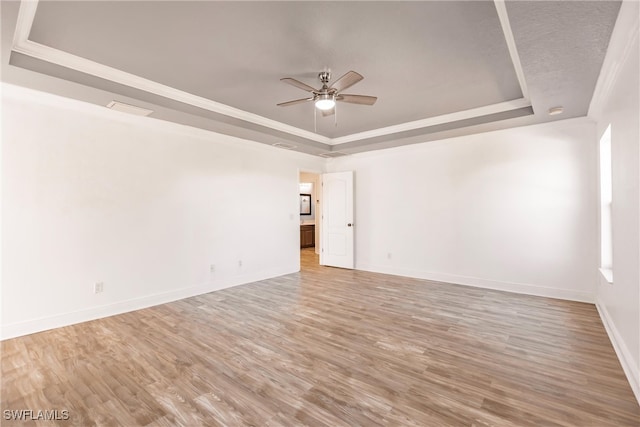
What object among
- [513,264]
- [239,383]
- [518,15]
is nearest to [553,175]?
[513,264]

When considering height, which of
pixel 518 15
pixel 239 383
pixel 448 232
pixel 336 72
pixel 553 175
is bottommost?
pixel 239 383

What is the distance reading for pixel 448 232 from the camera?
5219mm

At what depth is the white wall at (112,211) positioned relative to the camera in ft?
10.1

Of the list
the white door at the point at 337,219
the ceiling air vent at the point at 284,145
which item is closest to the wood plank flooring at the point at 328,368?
the white door at the point at 337,219

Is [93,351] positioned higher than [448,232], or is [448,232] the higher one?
[448,232]

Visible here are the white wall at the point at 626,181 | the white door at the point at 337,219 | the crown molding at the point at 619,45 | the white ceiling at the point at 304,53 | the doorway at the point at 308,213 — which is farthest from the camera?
the doorway at the point at 308,213

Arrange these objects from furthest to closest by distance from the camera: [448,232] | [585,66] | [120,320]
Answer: [448,232], [120,320], [585,66]

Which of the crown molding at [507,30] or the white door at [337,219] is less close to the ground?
the crown molding at [507,30]

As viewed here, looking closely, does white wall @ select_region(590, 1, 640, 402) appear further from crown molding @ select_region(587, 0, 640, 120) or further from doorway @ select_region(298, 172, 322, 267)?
doorway @ select_region(298, 172, 322, 267)

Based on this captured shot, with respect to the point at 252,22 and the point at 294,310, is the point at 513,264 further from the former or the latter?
the point at 252,22

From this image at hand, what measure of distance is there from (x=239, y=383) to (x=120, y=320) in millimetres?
2161

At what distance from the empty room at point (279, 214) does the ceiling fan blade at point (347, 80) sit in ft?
0.07

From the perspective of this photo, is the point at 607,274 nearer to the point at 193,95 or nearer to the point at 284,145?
the point at 284,145

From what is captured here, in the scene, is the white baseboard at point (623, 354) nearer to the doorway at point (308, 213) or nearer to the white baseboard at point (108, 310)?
the white baseboard at point (108, 310)
